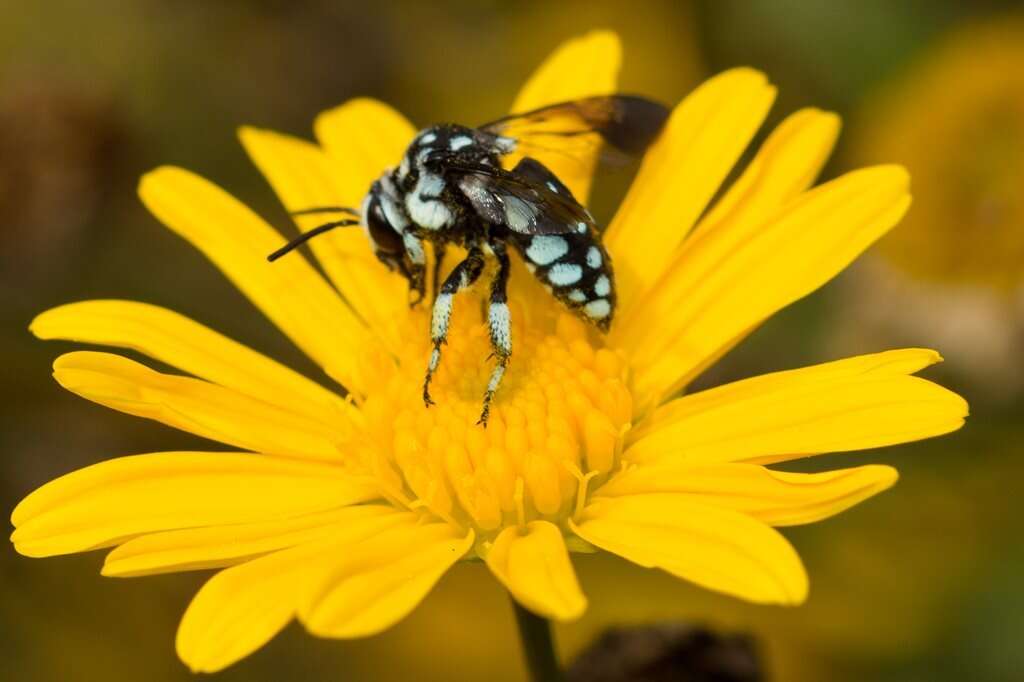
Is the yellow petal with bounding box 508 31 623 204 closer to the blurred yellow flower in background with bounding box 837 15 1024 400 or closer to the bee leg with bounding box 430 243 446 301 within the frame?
the bee leg with bounding box 430 243 446 301

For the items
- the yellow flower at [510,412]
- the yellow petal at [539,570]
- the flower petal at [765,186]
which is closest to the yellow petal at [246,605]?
the yellow flower at [510,412]

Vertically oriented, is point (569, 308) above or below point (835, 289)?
above

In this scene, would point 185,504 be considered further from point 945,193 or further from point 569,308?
point 945,193

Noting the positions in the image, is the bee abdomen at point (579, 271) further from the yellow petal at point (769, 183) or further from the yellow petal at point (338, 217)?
the yellow petal at point (338, 217)

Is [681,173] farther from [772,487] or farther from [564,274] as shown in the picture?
[772,487]

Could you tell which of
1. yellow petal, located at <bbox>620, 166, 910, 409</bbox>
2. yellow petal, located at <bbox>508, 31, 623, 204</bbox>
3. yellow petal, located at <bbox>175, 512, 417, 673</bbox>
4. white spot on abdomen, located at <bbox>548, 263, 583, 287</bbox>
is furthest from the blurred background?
yellow petal, located at <bbox>175, 512, 417, 673</bbox>

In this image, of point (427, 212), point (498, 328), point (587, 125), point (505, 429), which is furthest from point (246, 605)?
point (587, 125)

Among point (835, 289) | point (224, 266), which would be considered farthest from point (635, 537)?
point (835, 289)

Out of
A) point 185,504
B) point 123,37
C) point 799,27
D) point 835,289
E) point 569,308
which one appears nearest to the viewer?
point 185,504
